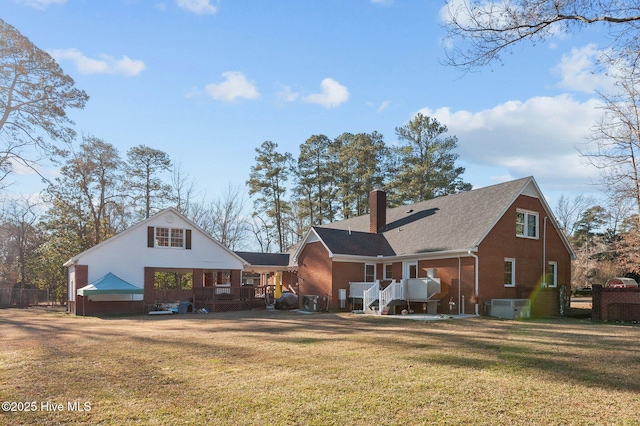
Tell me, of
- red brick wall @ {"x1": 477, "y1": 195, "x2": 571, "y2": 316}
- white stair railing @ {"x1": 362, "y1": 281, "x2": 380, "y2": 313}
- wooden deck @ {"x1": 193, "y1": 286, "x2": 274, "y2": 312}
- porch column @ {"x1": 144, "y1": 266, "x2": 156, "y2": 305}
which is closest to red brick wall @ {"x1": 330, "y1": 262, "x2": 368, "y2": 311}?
white stair railing @ {"x1": 362, "y1": 281, "x2": 380, "y2": 313}

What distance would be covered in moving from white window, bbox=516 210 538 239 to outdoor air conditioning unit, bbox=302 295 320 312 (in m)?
10.7

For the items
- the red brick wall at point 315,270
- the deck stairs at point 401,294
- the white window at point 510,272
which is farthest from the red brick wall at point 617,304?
the red brick wall at point 315,270

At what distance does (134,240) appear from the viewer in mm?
26000

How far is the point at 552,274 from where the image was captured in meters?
24.6

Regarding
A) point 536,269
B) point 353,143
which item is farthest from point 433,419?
point 353,143

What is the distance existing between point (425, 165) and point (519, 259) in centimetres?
2217

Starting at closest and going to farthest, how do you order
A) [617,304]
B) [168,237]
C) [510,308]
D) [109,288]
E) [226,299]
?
[617,304]
[510,308]
[109,288]
[168,237]
[226,299]

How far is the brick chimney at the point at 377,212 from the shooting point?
28.6 meters

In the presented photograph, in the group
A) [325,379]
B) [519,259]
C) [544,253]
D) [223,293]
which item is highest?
[544,253]

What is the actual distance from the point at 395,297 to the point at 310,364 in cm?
1373

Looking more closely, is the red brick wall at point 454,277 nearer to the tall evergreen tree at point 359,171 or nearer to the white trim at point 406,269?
the white trim at point 406,269

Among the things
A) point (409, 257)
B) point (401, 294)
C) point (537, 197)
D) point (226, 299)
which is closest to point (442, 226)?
point (409, 257)

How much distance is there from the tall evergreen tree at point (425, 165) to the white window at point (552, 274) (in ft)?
63.4

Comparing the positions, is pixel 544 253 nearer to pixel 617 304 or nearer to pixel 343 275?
pixel 617 304
